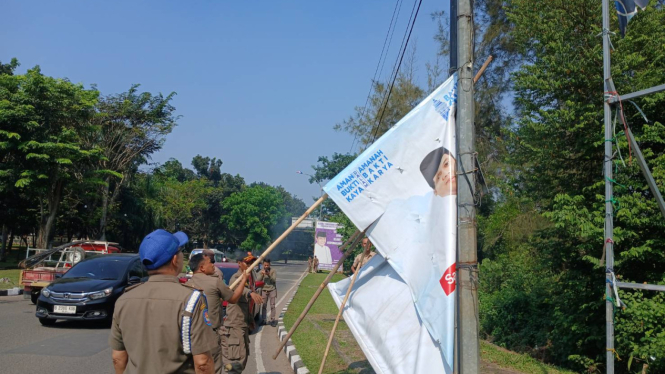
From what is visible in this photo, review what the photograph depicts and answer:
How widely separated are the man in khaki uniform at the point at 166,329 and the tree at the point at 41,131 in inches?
983

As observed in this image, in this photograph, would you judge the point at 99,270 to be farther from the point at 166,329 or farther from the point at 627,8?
the point at 627,8

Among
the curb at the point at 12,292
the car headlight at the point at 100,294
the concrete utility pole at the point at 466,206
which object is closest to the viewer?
the concrete utility pole at the point at 466,206

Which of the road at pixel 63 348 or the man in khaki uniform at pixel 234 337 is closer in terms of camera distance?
the man in khaki uniform at pixel 234 337

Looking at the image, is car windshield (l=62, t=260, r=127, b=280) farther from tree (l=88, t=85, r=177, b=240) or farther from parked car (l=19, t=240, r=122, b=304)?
tree (l=88, t=85, r=177, b=240)

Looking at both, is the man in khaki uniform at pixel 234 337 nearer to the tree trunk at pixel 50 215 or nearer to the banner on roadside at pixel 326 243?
the tree trunk at pixel 50 215

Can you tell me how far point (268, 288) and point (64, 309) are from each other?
4584mm

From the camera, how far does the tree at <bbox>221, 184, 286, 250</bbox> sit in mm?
62219

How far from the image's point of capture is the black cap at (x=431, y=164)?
16.0 ft

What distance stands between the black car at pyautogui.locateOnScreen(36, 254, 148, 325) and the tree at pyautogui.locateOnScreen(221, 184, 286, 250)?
1985 inches

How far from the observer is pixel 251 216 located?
6225 cm

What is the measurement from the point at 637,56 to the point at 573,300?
4441 millimetres

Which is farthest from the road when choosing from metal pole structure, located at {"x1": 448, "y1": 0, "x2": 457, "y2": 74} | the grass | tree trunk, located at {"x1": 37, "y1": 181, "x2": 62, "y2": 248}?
tree trunk, located at {"x1": 37, "y1": 181, "x2": 62, "y2": 248}

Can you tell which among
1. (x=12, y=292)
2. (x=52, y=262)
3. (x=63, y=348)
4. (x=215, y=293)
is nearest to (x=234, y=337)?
(x=215, y=293)

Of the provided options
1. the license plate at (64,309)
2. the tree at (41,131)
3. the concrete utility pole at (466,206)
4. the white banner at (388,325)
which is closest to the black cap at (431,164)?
the concrete utility pole at (466,206)
